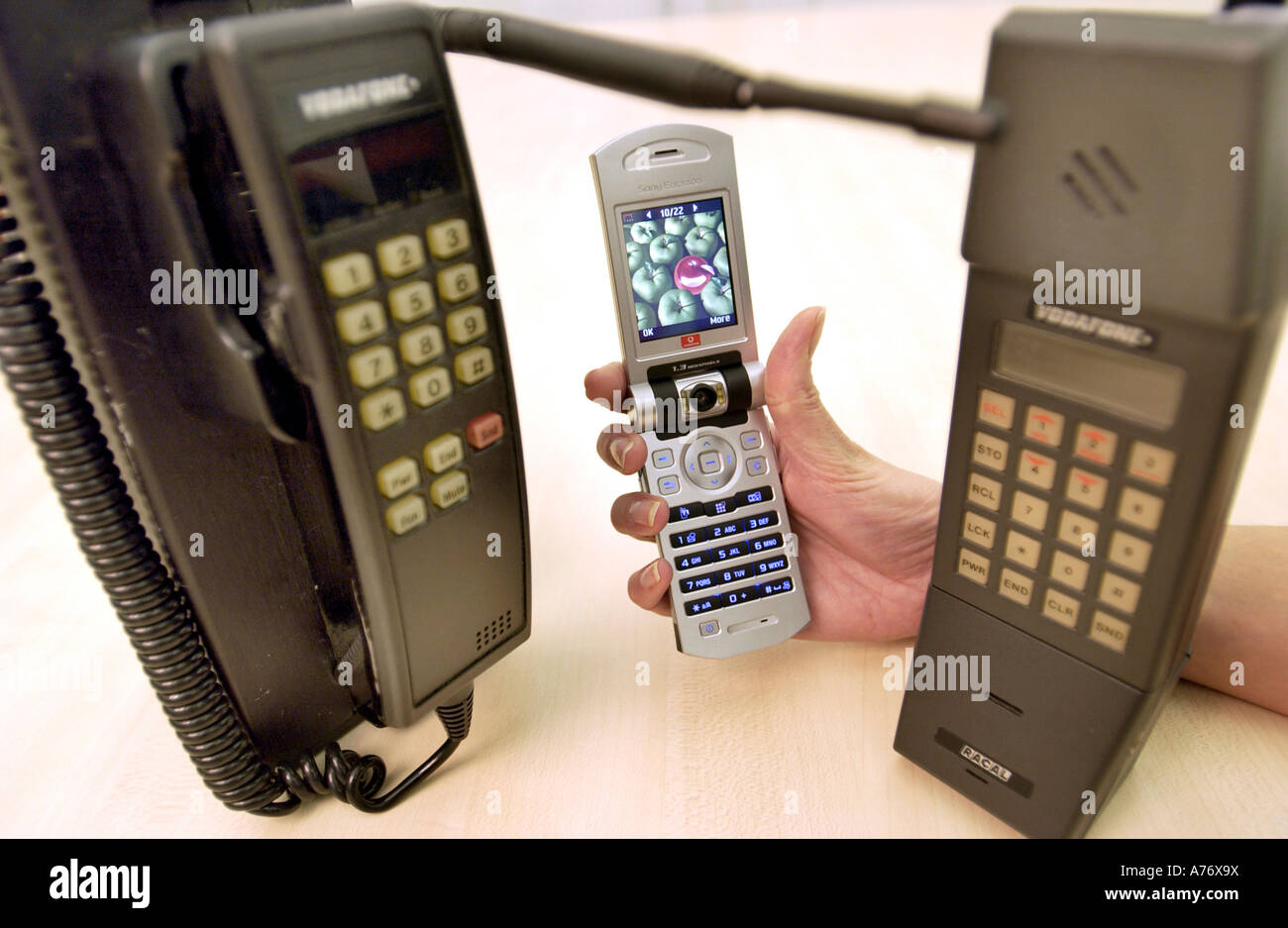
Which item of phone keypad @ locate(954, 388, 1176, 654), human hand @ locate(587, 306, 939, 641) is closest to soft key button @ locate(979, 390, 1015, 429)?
phone keypad @ locate(954, 388, 1176, 654)

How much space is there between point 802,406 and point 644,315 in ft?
0.33

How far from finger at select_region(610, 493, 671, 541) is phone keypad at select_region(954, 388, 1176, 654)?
0.17 m

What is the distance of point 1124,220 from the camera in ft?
0.93

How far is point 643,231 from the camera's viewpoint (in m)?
0.52

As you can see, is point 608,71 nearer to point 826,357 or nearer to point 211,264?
point 211,264

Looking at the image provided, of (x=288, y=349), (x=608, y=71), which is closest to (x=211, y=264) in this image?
(x=288, y=349)

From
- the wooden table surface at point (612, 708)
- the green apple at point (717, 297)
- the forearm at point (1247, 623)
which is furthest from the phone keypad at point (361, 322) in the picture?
the forearm at point (1247, 623)

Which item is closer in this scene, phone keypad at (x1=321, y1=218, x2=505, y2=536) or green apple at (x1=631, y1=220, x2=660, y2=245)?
phone keypad at (x1=321, y1=218, x2=505, y2=536)

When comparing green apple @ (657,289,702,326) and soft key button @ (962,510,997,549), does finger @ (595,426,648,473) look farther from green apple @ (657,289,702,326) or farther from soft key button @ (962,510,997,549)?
soft key button @ (962,510,997,549)

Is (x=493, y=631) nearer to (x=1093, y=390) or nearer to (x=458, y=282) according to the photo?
(x=458, y=282)

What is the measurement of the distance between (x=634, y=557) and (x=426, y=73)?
1.02 feet

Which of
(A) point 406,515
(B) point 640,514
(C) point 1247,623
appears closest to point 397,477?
(A) point 406,515

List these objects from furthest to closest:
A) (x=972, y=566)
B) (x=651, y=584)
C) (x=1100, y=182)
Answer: (x=651, y=584) → (x=972, y=566) → (x=1100, y=182)

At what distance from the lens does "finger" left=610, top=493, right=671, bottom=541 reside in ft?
1.64
